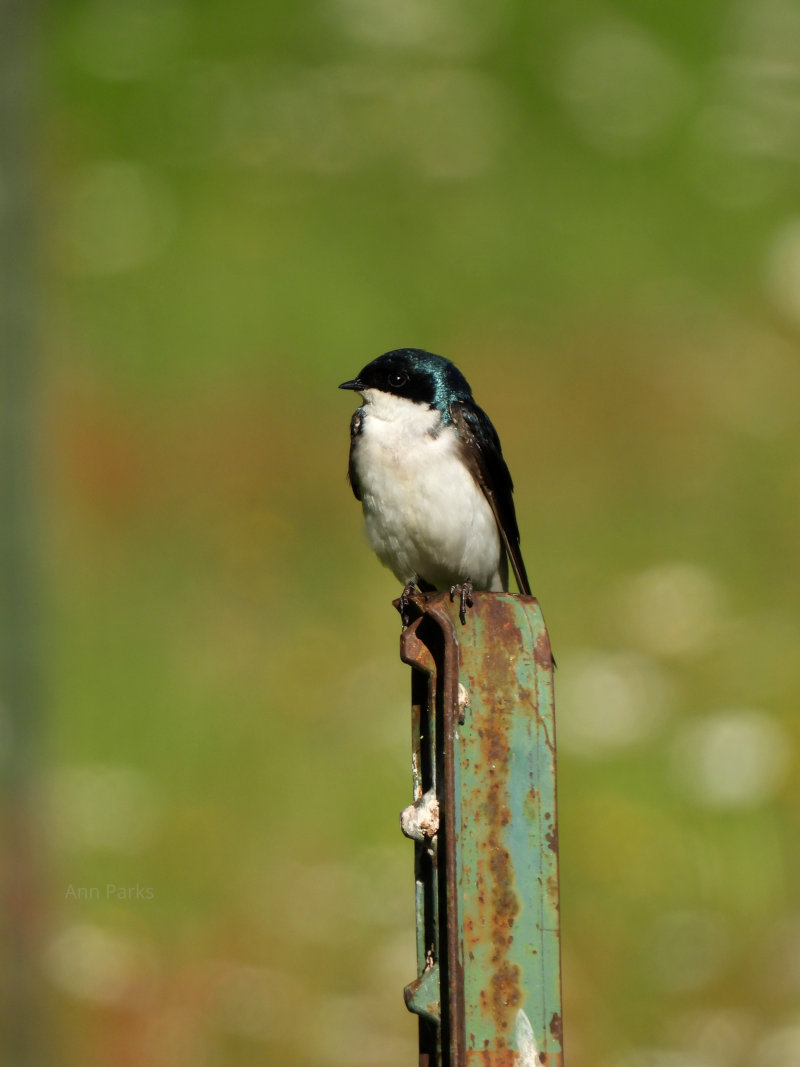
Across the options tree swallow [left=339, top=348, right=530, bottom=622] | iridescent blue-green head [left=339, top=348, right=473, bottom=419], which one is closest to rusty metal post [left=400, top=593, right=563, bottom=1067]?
tree swallow [left=339, top=348, right=530, bottom=622]

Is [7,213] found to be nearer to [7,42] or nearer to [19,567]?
[7,42]

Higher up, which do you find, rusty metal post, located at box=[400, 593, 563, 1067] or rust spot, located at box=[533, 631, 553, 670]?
rust spot, located at box=[533, 631, 553, 670]

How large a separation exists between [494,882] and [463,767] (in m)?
0.14

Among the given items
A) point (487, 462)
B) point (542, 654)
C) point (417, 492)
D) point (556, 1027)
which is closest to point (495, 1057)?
point (556, 1027)

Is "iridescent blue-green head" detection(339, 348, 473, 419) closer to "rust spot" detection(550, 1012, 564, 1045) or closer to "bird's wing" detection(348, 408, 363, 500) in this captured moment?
"bird's wing" detection(348, 408, 363, 500)

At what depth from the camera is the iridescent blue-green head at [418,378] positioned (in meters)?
3.80

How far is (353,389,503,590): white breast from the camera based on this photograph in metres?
3.72

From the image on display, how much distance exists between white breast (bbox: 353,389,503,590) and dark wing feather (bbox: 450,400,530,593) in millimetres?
27

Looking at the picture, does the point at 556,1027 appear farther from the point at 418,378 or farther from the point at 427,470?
the point at 418,378

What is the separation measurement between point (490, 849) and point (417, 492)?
2.23 meters

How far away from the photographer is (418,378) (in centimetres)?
380

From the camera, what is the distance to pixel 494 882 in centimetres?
154

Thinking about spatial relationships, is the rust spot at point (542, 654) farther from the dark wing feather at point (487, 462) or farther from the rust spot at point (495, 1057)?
the dark wing feather at point (487, 462)

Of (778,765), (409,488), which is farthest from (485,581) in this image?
(778,765)
